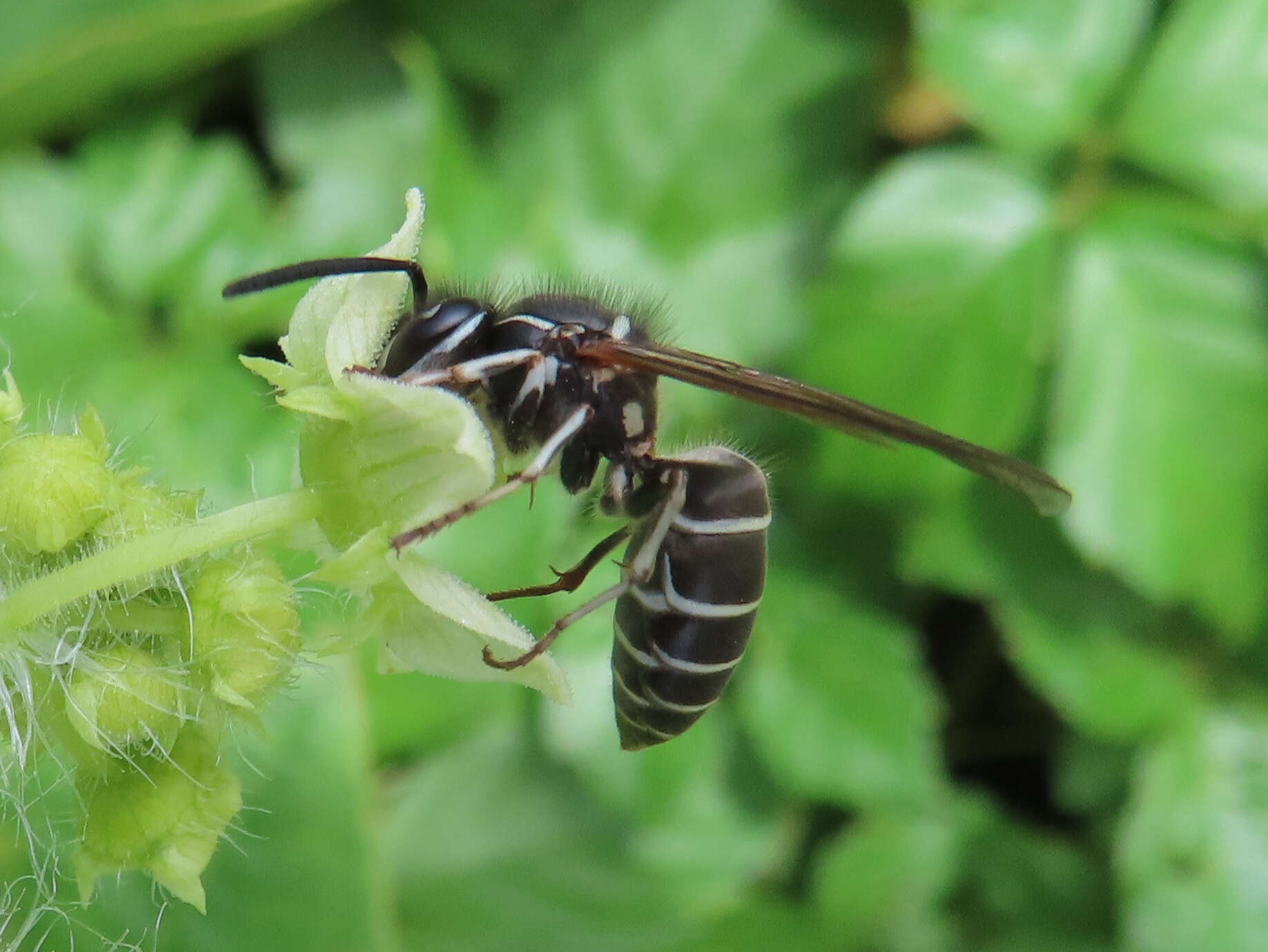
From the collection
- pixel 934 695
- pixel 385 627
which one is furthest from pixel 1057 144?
pixel 385 627

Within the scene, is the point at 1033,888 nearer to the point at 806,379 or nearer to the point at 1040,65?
the point at 806,379

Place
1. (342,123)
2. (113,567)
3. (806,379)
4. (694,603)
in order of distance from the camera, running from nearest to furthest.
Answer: (113,567) < (694,603) < (806,379) < (342,123)

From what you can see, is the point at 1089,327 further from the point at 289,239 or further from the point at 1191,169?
the point at 289,239

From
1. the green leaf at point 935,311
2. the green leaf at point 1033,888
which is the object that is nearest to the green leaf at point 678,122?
the green leaf at point 935,311

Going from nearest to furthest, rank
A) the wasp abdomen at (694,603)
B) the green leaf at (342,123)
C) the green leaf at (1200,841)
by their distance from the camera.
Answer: the wasp abdomen at (694,603), the green leaf at (1200,841), the green leaf at (342,123)

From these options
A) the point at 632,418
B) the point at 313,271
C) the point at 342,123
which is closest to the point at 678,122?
the point at 342,123

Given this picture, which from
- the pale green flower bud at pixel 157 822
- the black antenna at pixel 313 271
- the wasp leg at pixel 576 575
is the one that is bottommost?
the pale green flower bud at pixel 157 822

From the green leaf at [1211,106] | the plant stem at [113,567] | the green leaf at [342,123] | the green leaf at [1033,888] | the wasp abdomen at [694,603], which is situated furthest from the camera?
the green leaf at [342,123]

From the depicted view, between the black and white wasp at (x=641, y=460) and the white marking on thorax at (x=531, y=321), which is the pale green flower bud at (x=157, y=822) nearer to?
the black and white wasp at (x=641, y=460)
